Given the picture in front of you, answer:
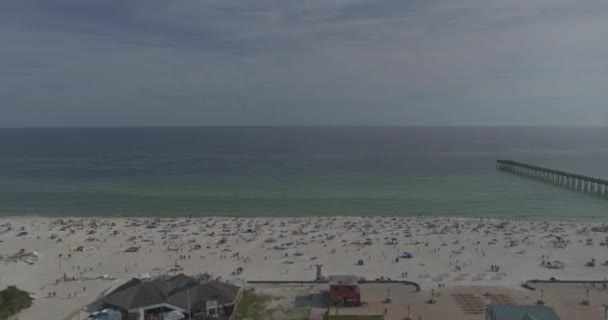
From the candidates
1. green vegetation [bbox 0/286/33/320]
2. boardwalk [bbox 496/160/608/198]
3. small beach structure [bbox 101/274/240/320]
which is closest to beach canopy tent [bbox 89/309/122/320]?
small beach structure [bbox 101/274/240/320]

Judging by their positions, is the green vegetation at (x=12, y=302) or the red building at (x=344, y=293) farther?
the red building at (x=344, y=293)

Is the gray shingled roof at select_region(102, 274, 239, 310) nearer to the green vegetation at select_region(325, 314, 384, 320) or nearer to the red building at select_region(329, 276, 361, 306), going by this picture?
the red building at select_region(329, 276, 361, 306)

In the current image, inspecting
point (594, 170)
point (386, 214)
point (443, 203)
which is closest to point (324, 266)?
point (386, 214)

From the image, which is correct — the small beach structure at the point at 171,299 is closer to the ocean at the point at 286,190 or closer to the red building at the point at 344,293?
the red building at the point at 344,293

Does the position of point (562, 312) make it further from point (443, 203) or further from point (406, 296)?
point (443, 203)

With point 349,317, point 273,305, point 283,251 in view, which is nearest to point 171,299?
point 273,305

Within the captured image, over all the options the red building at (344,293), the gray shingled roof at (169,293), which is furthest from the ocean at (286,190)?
the gray shingled roof at (169,293)

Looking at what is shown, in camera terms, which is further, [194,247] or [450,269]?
[194,247]
